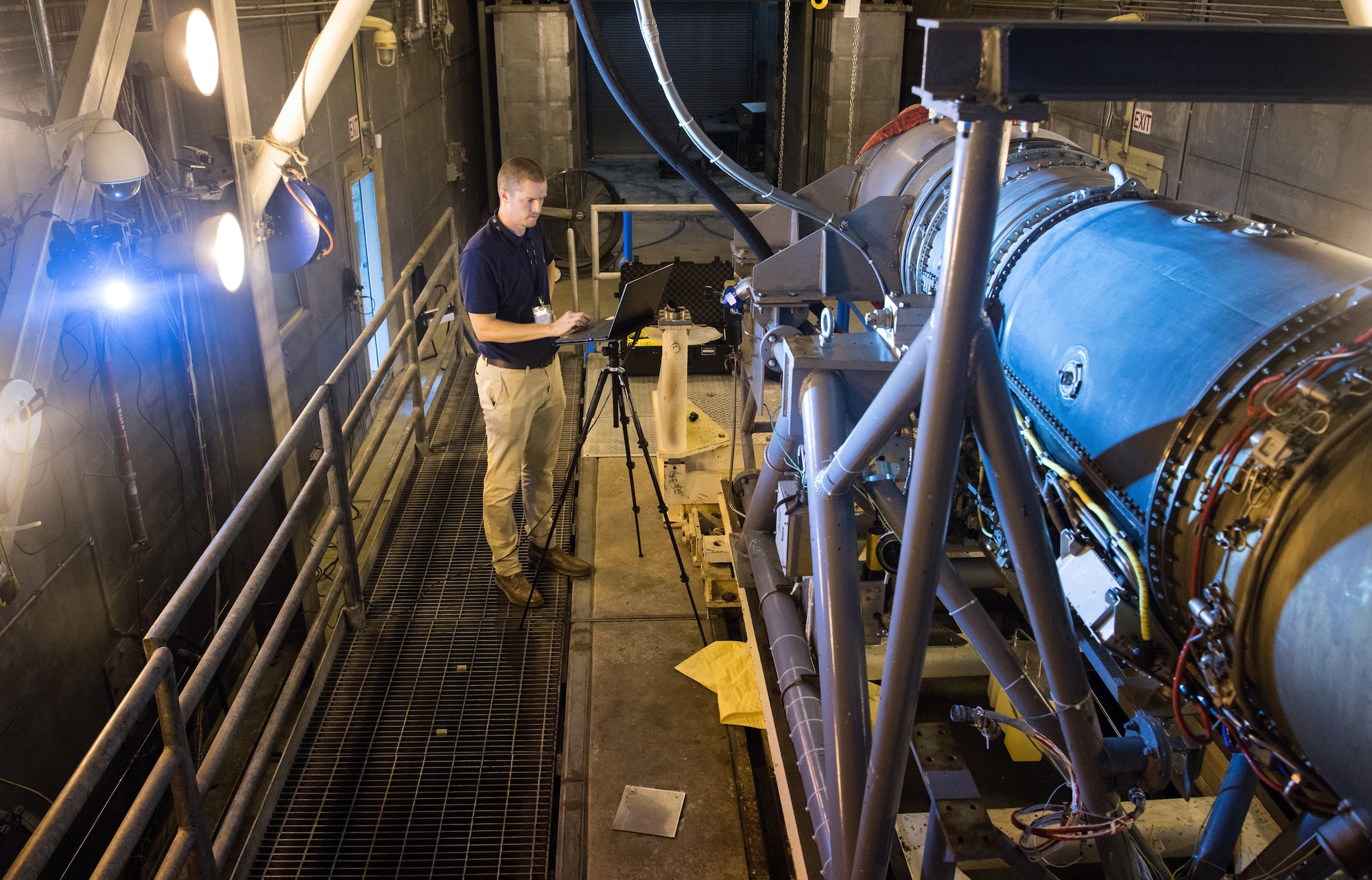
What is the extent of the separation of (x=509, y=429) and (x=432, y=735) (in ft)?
4.46

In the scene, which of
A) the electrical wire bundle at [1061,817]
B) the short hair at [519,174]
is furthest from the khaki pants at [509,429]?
the electrical wire bundle at [1061,817]

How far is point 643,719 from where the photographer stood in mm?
3709

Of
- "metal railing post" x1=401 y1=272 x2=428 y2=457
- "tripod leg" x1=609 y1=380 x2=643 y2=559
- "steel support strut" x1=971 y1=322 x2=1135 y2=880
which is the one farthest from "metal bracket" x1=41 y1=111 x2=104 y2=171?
"metal railing post" x1=401 y1=272 x2=428 y2=457

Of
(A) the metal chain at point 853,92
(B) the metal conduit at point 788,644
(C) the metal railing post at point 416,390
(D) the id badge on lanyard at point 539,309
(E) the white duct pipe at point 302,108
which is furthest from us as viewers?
(A) the metal chain at point 853,92

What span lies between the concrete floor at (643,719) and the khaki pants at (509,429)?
0.44 metres

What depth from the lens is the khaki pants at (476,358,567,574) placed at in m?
4.28

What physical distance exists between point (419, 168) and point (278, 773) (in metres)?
5.84

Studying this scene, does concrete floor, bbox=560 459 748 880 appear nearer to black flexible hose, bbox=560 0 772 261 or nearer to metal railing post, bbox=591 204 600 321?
black flexible hose, bbox=560 0 772 261

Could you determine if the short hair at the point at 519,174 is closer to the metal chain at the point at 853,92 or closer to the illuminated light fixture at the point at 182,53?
the illuminated light fixture at the point at 182,53

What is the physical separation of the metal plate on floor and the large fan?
699 centimetres

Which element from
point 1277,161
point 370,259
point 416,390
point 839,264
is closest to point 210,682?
point 839,264

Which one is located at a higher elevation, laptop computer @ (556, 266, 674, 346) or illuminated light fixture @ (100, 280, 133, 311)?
illuminated light fixture @ (100, 280, 133, 311)

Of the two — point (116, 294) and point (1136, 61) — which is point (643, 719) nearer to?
point (116, 294)

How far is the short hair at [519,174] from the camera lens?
13.1ft
